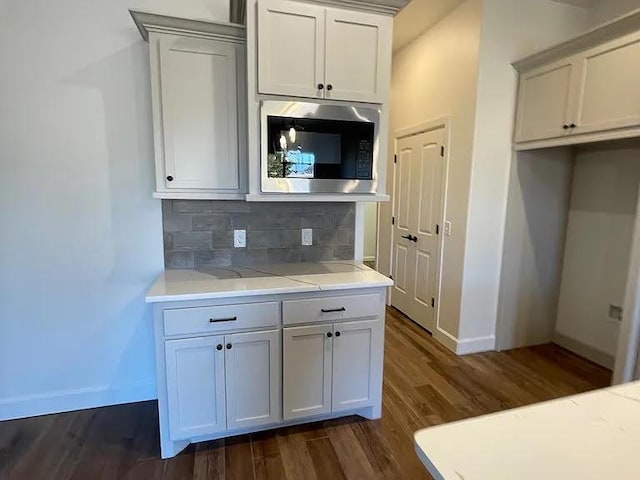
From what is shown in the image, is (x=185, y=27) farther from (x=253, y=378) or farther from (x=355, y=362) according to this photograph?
(x=355, y=362)

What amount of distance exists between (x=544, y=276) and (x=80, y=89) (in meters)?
3.84

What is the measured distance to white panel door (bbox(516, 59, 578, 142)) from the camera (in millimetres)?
2595

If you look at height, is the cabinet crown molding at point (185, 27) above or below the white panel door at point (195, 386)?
above

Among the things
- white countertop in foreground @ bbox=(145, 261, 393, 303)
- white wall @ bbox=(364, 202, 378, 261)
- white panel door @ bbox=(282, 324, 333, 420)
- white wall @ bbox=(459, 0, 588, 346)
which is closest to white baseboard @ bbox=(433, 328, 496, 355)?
white wall @ bbox=(459, 0, 588, 346)

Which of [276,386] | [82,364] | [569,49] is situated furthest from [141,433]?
[569,49]

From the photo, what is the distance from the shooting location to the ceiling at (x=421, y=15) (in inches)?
119

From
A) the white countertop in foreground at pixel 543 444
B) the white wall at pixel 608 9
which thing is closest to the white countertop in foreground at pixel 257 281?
the white countertop in foreground at pixel 543 444

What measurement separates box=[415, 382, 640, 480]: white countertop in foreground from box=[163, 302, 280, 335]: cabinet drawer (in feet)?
4.09

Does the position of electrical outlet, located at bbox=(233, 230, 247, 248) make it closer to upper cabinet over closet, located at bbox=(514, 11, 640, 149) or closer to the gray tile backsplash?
the gray tile backsplash

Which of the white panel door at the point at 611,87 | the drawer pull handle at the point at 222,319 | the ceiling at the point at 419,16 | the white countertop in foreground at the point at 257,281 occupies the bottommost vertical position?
the drawer pull handle at the point at 222,319

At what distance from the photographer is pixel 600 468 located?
27.0 inches

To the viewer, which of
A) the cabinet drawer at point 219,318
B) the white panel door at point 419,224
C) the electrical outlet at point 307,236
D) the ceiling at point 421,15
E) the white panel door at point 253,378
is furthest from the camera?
the white panel door at point 419,224

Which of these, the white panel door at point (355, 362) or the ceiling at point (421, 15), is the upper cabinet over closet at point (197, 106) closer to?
the white panel door at point (355, 362)

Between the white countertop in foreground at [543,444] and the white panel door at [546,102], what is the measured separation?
2.37 metres
